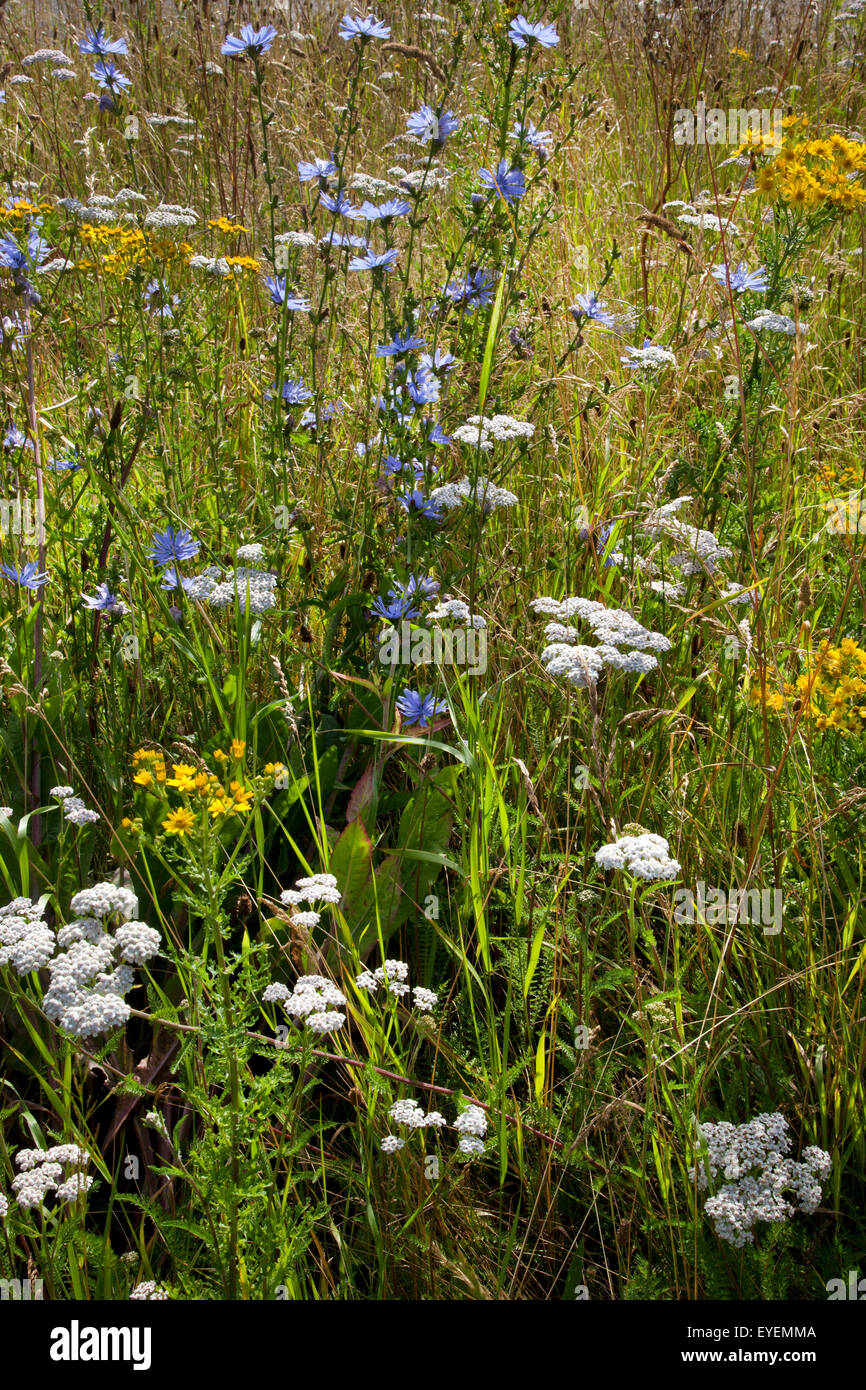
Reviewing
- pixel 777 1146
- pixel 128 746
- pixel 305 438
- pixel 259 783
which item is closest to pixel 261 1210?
pixel 259 783

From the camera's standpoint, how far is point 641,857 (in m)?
1.20

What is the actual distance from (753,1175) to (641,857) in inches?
15.6

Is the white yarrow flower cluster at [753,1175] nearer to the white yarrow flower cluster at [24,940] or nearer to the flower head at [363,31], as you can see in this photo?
the white yarrow flower cluster at [24,940]

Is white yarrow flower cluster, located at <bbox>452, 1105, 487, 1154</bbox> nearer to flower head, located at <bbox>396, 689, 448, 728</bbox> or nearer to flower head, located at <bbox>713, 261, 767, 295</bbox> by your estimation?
flower head, located at <bbox>396, 689, 448, 728</bbox>

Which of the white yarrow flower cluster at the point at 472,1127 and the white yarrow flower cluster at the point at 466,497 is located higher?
the white yarrow flower cluster at the point at 466,497

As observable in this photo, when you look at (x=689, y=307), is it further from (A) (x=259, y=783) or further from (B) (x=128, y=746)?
(A) (x=259, y=783)

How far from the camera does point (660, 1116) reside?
137cm

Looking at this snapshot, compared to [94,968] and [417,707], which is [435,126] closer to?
[417,707]

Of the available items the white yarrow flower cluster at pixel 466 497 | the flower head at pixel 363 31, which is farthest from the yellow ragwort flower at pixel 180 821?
the flower head at pixel 363 31

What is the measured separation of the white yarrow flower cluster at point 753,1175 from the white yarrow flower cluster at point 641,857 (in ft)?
1.02

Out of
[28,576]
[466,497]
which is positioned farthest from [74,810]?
[466,497]

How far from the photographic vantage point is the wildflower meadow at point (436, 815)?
1.20m

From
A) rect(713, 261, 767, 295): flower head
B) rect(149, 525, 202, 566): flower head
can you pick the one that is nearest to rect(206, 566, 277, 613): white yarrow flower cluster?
rect(149, 525, 202, 566): flower head

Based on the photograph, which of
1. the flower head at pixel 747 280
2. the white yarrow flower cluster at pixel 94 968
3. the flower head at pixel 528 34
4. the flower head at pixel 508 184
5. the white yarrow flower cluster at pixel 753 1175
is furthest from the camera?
the flower head at pixel 747 280
